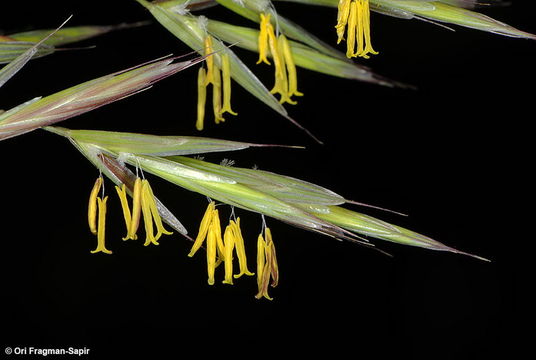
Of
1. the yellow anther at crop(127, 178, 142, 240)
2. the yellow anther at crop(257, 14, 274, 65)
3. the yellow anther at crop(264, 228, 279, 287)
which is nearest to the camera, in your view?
the yellow anther at crop(127, 178, 142, 240)

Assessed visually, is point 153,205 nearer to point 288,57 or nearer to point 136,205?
point 136,205

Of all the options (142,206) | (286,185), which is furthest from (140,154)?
(286,185)

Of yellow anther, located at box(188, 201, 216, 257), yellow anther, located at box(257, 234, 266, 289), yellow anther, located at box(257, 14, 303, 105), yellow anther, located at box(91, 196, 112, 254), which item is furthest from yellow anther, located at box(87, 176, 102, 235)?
yellow anther, located at box(257, 14, 303, 105)

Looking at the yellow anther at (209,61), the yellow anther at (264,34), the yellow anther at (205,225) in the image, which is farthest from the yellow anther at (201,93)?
the yellow anther at (205,225)

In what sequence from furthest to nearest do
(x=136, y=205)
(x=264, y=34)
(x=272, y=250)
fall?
(x=264, y=34), (x=272, y=250), (x=136, y=205)

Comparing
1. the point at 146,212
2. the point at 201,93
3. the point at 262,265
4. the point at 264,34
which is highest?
the point at 264,34

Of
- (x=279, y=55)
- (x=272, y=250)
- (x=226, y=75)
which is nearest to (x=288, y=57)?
(x=279, y=55)

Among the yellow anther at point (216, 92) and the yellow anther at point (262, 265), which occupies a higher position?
the yellow anther at point (216, 92)

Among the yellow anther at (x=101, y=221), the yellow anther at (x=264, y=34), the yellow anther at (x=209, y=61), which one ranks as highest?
the yellow anther at (x=264, y=34)

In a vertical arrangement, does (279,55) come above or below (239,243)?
above

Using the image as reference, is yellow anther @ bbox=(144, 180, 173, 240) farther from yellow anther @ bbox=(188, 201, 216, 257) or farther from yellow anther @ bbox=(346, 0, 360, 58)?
yellow anther @ bbox=(346, 0, 360, 58)

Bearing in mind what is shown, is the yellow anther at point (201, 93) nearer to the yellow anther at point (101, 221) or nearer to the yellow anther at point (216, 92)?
the yellow anther at point (216, 92)
